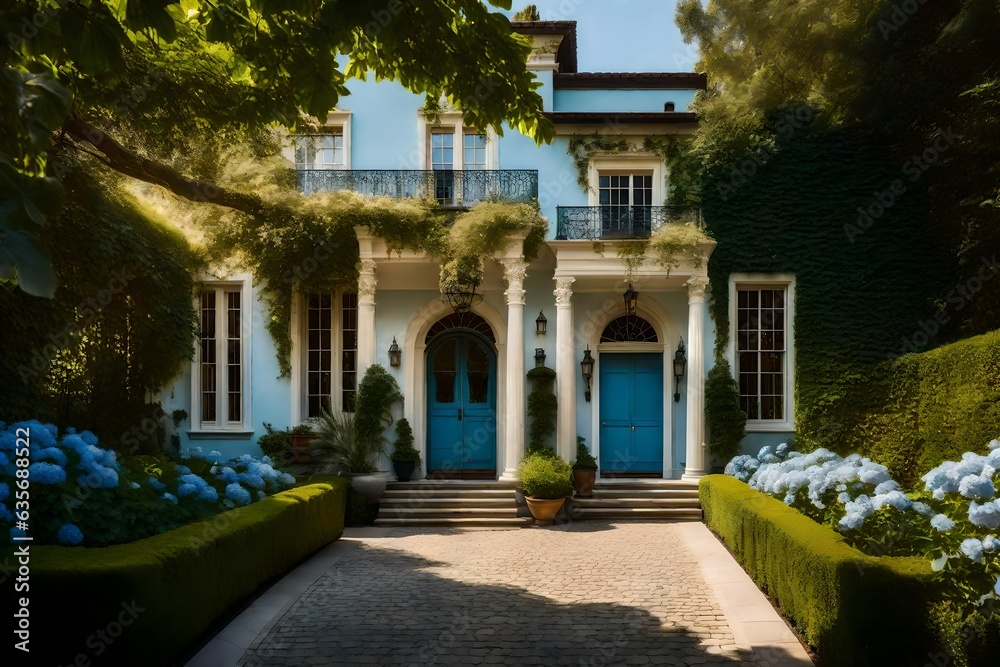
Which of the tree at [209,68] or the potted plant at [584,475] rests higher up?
the tree at [209,68]

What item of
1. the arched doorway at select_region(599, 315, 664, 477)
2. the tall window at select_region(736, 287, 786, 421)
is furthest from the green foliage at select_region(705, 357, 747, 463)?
the arched doorway at select_region(599, 315, 664, 477)

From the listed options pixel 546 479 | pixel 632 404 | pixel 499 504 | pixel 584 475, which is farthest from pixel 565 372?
pixel 499 504

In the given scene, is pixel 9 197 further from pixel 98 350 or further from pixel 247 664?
pixel 98 350

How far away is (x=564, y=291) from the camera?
13.8m

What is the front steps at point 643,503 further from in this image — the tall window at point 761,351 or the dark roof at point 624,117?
the dark roof at point 624,117

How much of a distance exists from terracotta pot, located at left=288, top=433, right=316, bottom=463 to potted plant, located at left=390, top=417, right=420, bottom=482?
1.53 m

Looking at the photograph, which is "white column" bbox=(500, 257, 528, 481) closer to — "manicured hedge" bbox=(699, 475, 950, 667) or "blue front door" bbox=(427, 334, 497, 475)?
"blue front door" bbox=(427, 334, 497, 475)

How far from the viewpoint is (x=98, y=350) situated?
40.4ft

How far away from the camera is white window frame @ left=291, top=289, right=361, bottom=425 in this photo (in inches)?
577

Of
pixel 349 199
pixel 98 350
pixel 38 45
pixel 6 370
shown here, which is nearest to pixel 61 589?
pixel 38 45

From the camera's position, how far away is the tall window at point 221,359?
1483 centimetres

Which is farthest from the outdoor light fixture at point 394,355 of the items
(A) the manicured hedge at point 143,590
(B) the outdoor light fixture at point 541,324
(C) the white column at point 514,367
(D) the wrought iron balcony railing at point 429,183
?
(A) the manicured hedge at point 143,590

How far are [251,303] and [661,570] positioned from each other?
952 cm

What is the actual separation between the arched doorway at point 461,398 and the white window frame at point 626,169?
336 cm
